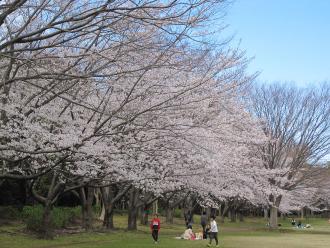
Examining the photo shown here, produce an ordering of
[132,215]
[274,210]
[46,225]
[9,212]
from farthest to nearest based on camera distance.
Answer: [274,210] < [132,215] < [9,212] < [46,225]

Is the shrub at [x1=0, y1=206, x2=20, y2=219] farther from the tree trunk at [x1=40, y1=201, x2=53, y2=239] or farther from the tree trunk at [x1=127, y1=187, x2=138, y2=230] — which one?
the tree trunk at [x1=40, y1=201, x2=53, y2=239]

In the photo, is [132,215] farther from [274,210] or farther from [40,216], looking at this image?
[274,210]

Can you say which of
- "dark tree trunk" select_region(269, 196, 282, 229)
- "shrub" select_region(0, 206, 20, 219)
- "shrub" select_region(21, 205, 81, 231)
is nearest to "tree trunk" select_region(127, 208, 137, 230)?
"shrub" select_region(21, 205, 81, 231)

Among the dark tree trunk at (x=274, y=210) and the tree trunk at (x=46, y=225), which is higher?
the dark tree trunk at (x=274, y=210)

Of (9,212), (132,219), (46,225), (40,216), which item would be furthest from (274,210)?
(46,225)

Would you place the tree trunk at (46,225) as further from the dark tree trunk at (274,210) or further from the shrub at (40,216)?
the dark tree trunk at (274,210)

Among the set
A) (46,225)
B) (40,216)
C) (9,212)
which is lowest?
(46,225)

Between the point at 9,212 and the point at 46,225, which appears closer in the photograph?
the point at 46,225

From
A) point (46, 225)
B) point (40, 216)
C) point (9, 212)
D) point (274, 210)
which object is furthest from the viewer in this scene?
point (274, 210)

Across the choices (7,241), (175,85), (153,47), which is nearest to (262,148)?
(7,241)

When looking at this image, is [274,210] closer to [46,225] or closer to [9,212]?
[9,212]

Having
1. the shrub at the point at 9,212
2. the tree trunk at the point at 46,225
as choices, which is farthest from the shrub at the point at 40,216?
the tree trunk at the point at 46,225

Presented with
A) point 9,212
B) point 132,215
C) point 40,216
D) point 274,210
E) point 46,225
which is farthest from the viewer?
point 274,210

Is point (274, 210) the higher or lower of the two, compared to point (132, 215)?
higher
